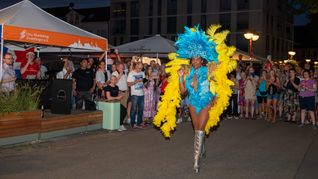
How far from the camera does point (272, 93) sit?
1495cm

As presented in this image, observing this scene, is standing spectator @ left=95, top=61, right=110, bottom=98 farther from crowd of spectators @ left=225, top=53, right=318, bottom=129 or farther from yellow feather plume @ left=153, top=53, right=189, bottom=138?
crowd of spectators @ left=225, top=53, right=318, bottom=129

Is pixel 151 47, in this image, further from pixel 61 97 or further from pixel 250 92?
pixel 61 97

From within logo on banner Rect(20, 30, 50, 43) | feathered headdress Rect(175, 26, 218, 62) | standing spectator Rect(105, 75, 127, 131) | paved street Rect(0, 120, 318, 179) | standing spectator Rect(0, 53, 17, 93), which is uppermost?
logo on banner Rect(20, 30, 50, 43)

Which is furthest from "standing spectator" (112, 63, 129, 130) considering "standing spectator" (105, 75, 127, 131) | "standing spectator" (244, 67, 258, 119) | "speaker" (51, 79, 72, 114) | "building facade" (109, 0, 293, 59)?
"building facade" (109, 0, 293, 59)

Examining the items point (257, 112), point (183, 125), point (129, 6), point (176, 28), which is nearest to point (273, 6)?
point (176, 28)

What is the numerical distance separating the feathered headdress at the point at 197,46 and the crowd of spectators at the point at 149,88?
439 centimetres

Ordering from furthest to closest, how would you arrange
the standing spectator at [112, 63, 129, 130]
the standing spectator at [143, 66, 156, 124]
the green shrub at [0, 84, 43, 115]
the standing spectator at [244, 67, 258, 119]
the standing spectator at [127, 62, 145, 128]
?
the standing spectator at [244, 67, 258, 119] → the standing spectator at [143, 66, 156, 124] → the standing spectator at [112, 63, 129, 130] → the standing spectator at [127, 62, 145, 128] → the green shrub at [0, 84, 43, 115]

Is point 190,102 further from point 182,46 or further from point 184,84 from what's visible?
point 182,46

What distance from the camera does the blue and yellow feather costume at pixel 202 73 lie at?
7.33 metres

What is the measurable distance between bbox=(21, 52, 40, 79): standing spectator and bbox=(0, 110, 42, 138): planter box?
288 cm

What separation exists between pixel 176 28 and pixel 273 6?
517 inches

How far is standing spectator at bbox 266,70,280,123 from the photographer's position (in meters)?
14.8

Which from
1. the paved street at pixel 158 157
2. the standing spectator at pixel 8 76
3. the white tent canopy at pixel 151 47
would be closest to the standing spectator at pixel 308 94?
the paved street at pixel 158 157

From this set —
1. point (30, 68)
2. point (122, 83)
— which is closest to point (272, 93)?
point (122, 83)
